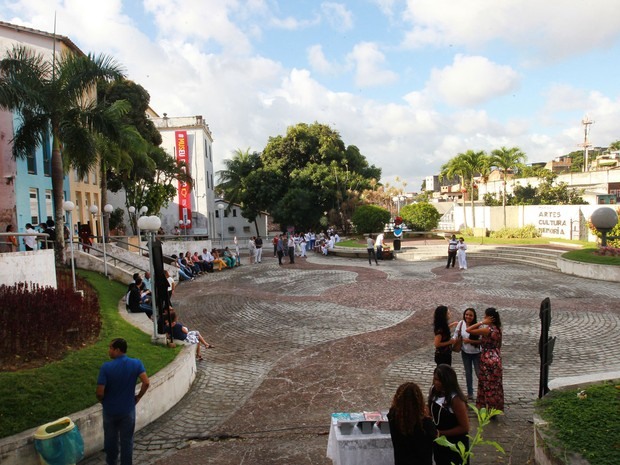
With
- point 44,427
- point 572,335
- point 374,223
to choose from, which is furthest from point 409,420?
point 374,223

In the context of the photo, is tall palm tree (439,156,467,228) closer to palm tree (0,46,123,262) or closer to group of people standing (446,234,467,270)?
group of people standing (446,234,467,270)

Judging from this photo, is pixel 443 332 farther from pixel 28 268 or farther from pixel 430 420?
pixel 28 268

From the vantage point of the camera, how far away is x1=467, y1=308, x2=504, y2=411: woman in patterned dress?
597 centimetres

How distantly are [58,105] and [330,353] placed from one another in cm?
1152

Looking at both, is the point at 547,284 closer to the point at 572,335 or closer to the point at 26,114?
the point at 572,335

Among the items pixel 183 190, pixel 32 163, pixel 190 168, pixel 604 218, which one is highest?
pixel 190 168

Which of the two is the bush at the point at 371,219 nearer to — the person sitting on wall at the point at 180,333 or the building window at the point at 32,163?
the building window at the point at 32,163

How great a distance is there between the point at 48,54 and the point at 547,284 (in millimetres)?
23518

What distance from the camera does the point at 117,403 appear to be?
4.97 meters

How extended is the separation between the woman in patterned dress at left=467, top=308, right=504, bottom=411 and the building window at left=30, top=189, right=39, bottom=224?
19.8 m

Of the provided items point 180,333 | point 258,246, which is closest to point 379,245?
point 258,246

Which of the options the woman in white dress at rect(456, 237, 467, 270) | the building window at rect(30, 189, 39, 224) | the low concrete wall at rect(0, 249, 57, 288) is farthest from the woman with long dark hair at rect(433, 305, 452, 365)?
the building window at rect(30, 189, 39, 224)

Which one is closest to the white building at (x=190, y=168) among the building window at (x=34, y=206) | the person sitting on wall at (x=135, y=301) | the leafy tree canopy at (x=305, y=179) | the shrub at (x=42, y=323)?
the leafy tree canopy at (x=305, y=179)

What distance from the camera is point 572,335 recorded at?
392 inches
